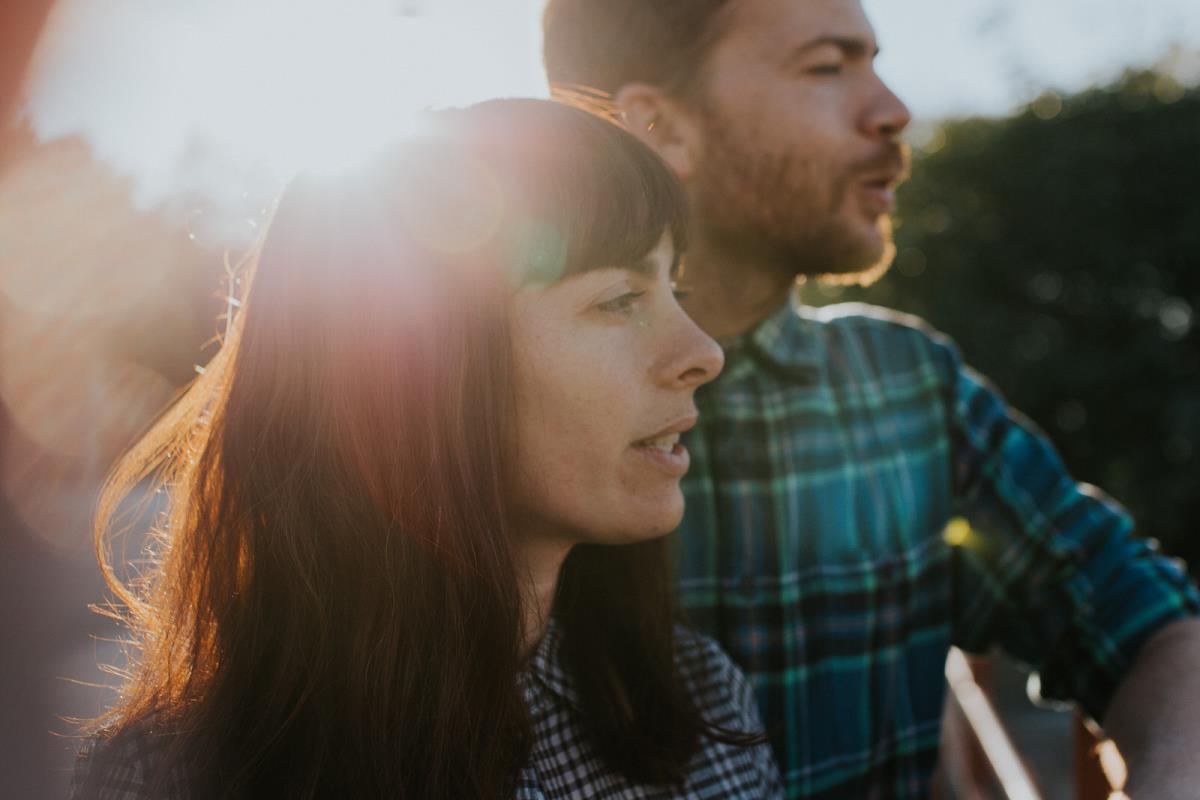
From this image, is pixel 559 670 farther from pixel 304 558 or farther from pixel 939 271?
pixel 939 271

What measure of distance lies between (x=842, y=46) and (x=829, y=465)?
1.03 m

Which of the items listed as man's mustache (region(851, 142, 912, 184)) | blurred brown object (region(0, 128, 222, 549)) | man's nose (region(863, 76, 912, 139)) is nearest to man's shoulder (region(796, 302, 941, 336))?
man's mustache (region(851, 142, 912, 184))

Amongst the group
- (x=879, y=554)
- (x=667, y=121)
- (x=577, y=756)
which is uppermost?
(x=667, y=121)

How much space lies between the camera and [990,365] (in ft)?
28.2

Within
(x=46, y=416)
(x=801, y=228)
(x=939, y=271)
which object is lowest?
(x=46, y=416)

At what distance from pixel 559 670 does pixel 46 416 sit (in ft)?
3.41

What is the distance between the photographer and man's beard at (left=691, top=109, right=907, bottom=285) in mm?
2326

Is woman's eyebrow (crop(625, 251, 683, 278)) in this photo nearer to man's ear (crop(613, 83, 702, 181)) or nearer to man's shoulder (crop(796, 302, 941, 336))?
man's ear (crop(613, 83, 702, 181))

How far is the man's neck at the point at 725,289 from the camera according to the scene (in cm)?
239

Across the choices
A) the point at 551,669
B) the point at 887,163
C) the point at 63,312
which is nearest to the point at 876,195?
the point at 887,163

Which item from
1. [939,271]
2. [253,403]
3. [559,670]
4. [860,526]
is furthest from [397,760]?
[939,271]

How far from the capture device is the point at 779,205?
233 cm

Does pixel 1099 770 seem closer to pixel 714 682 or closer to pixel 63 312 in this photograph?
pixel 714 682

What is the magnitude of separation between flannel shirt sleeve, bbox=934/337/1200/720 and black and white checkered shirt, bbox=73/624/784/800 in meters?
0.79
